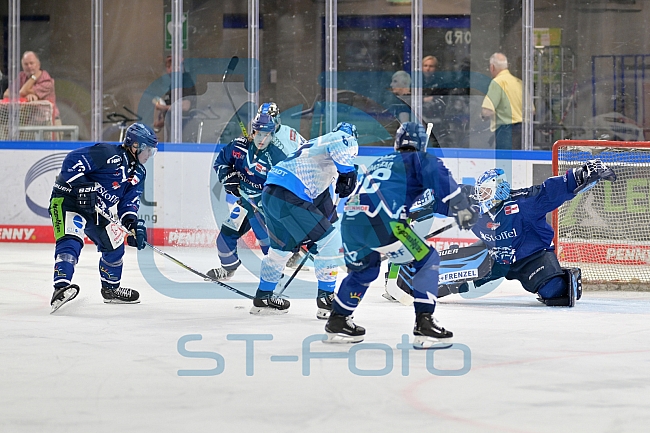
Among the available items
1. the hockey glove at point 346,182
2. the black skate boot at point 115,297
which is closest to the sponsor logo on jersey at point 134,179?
the black skate boot at point 115,297

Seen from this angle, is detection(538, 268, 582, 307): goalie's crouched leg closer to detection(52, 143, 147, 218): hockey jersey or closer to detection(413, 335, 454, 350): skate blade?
detection(413, 335, 454, 350): skate blade

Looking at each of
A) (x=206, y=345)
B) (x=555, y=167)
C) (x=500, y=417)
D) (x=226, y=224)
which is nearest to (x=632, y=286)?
(x=555, y=167)

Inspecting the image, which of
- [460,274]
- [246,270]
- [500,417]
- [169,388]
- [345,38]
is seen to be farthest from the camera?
[345,38]

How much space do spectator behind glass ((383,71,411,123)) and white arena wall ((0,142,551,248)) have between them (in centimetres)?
36

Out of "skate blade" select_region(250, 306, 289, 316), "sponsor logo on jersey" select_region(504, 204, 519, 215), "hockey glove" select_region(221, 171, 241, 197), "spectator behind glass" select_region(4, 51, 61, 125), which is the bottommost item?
"skate blade" select_region(250, 306, 289, 316)

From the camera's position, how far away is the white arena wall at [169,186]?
8359mm

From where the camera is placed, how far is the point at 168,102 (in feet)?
29.1

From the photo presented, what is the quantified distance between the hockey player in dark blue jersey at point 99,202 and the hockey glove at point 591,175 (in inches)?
92.6

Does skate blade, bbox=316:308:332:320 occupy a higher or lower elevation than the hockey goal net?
lower

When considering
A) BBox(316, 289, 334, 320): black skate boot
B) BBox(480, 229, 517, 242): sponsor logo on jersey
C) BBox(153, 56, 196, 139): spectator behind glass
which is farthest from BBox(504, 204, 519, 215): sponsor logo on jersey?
BBox(153, 56, 196, 139): spectator behind glass

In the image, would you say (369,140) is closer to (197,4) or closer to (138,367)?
(197,4)

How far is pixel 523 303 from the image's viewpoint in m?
5.75

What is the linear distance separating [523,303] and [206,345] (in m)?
2.25

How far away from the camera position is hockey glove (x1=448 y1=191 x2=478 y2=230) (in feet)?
13.3
